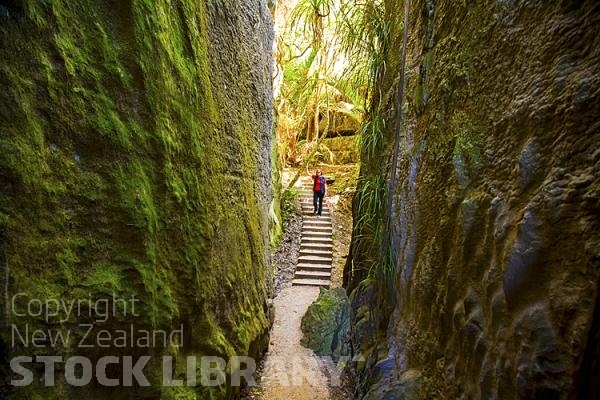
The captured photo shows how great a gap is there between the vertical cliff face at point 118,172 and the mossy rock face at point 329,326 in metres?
2.04

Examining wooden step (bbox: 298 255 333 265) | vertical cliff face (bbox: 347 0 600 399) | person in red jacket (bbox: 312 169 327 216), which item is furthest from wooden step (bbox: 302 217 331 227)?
vertical cliff face (bbox: 347 0 600 399)

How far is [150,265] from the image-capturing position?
229 cm

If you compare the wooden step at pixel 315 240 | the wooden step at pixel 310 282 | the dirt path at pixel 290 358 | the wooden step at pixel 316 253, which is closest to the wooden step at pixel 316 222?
the wooden step at pixel 315 240

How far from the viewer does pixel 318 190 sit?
10414 mm

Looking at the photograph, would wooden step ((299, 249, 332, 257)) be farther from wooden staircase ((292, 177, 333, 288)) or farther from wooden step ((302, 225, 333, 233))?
wooden step ((302, 225, 333, 233))

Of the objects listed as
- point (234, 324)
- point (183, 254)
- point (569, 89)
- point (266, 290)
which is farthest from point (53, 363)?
point (266, 290)

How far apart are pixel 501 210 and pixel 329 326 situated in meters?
4.44

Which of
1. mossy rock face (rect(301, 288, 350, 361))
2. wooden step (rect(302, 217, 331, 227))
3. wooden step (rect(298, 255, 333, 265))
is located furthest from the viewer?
wooden step (rect(302, 217, 331, 227))

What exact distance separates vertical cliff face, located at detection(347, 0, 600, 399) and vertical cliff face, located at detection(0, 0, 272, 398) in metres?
1.63

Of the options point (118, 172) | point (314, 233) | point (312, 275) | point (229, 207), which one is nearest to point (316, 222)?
point (314, 233)

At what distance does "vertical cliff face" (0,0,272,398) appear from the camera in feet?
5.38

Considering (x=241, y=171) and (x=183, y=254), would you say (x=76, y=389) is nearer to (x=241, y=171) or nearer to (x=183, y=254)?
(x=183, y=254)

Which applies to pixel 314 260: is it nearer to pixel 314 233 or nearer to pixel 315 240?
pixel 315 240

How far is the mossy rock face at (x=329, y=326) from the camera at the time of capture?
525 centimetres
